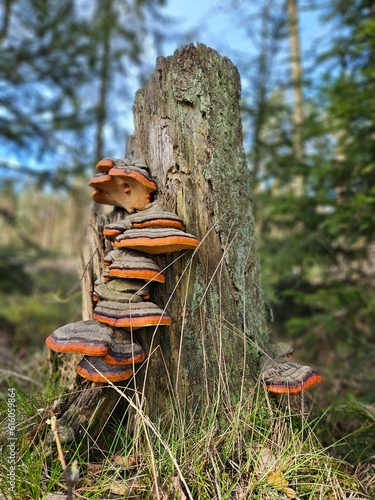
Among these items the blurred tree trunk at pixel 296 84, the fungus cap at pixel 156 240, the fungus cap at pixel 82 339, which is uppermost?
the blurred tree trunk at pixel 296 84

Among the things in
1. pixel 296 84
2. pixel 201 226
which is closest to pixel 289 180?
pixel 296 84

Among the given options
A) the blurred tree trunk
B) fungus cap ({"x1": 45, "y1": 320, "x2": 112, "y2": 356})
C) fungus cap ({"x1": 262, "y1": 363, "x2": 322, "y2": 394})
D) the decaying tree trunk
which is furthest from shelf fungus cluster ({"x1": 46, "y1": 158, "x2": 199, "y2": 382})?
the blurred tree trunk

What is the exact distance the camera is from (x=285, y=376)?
7.75 ft

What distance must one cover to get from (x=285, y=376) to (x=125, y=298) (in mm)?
1181

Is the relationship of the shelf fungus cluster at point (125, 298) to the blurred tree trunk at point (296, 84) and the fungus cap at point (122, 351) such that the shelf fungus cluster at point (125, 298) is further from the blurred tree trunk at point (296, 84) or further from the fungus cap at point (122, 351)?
the blurred tree trunk at point (296, 84)

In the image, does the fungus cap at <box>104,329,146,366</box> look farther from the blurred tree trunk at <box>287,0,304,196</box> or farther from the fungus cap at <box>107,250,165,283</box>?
the blurred tree trunk at <box>287,0,304,196</box>

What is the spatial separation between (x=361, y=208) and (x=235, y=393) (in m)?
3.76

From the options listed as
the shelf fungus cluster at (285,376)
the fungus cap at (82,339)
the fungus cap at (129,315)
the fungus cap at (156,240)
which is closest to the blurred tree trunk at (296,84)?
the shelf fungus cluster at (285,376)

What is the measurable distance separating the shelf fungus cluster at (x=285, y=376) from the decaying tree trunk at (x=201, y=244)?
0.15 meters

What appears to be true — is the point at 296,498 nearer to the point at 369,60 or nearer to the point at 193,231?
the point at 193,231

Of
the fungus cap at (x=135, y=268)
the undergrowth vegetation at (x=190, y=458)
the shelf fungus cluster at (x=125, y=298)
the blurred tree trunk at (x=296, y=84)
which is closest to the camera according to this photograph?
the undergrowth vegetation at (x=190, y=458)

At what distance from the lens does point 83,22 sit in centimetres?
983

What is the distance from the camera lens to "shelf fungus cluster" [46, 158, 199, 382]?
81.0 inches

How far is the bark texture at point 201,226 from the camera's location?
2.48 meters
